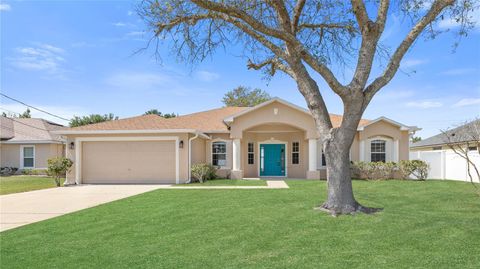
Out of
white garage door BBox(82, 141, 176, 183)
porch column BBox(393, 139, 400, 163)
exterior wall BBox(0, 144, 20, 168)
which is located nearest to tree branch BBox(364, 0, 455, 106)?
white garage door BBox(82, 141, 176, 183)

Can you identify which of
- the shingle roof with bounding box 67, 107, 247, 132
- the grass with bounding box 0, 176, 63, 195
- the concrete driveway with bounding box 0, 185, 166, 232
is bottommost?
→ the grass with bounding box 0, 176, 63, 195

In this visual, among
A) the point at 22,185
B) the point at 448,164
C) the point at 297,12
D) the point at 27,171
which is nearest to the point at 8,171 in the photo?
the point at 27,171

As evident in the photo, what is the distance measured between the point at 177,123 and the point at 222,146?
3025mm

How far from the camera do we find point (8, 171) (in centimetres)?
2402

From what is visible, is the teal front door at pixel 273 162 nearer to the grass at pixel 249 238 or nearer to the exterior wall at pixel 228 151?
the exterior wall at pixel 228 151

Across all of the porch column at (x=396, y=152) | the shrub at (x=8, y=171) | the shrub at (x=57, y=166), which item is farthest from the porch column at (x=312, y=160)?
the shrub at (x=8, y=171)

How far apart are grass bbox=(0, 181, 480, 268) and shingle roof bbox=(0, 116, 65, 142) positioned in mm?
19136

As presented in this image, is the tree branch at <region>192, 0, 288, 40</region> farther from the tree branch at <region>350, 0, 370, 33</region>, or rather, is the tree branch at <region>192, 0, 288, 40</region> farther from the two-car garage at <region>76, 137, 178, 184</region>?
the two-car garage at <region>76, 137, 178, 184</region>

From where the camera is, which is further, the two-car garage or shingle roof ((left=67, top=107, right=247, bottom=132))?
shingle roof ((left=67, top=107, right=247, bottom=132))

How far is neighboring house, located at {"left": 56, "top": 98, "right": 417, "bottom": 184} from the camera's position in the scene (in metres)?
17.1

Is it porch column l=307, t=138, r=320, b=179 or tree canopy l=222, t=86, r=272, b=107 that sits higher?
tree canopy l=222, t=86, r=272, b=107

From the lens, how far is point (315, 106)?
338 inches

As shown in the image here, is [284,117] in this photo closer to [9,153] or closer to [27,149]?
[27,149]

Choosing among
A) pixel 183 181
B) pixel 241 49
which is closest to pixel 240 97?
pixel 183 181
